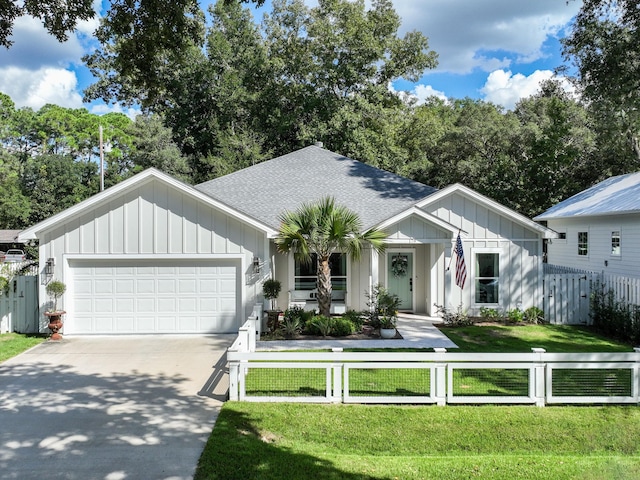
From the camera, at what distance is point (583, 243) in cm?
1880

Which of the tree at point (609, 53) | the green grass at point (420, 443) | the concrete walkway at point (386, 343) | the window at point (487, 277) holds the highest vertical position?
the tree at point (609, 53)

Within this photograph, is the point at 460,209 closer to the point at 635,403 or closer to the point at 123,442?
the point at 635,403

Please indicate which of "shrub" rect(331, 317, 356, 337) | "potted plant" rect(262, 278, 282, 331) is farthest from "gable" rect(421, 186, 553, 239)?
"potted plant" rect(262, 278, 282, 331)

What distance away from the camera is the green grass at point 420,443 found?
17.7 ft

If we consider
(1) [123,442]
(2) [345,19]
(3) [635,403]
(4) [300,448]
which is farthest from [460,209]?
(2) [345,19]

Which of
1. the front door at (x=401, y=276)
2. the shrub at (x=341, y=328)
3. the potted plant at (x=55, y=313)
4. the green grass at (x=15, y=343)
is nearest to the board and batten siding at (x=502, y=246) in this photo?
the front door at (x=401, y=276)

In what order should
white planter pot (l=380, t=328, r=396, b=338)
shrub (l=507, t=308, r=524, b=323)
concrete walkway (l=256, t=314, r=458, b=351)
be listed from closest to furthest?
1. concrete walkway (l=256, t=314, r=458, b=351)
2. white planter pot (l=380, t=328, r=396, b=338)
3. shrub (l=507, t=308, r=524, b=323)

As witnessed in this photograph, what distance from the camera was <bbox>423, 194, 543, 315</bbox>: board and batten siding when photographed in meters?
15.0

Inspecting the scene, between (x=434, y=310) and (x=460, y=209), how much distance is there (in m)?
3.46

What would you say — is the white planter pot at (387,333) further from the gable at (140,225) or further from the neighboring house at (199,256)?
the gable at (140,225)

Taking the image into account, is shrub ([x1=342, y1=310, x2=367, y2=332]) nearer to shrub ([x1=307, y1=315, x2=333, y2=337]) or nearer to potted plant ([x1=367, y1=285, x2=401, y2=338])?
potted plant ([x1=367, y1=285, x2=401, y2=338])

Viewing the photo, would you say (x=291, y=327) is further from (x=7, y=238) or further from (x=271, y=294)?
(x=7, y=238)

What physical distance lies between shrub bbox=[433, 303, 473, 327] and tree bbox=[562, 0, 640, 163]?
9476 mm

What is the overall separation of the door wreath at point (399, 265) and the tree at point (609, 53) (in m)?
9.38
